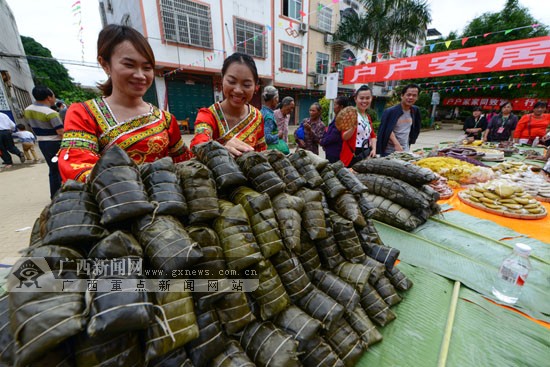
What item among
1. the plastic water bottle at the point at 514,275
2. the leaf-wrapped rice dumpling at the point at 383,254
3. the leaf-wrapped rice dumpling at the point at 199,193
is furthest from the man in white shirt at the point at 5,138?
the plastic water bottle at the point at 514,275

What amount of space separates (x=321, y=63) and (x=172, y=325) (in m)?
22.0

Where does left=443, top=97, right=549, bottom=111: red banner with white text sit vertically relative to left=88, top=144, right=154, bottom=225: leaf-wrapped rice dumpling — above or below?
above

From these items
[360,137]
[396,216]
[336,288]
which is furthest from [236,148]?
[360,137]

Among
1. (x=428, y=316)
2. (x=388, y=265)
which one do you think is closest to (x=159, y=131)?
(x=388, y=265)

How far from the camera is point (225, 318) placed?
107cm

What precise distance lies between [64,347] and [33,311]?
16 cm

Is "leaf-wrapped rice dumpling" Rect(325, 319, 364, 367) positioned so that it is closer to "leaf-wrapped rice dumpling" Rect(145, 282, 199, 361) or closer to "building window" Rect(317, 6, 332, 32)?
"leaf-wrapped rice dumpling" Rect(145, 282, 199, 361)

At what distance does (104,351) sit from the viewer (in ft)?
2.56

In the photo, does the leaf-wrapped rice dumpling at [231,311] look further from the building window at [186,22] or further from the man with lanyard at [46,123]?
the building window at [186,22]

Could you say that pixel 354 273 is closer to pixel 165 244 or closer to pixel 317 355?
pixel 317 355

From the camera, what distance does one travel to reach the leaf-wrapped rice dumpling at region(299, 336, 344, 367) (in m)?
1.18

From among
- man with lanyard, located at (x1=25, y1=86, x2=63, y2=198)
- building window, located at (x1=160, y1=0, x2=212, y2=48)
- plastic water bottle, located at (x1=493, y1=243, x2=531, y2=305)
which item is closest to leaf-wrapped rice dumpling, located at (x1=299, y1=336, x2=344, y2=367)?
plastic water bottle, located at (x1=493, y1=243, x2=531, y2=305)

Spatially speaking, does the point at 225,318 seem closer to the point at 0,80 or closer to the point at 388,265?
the point at 388,265

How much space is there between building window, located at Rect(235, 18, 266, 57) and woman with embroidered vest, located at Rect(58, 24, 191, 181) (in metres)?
14.7
